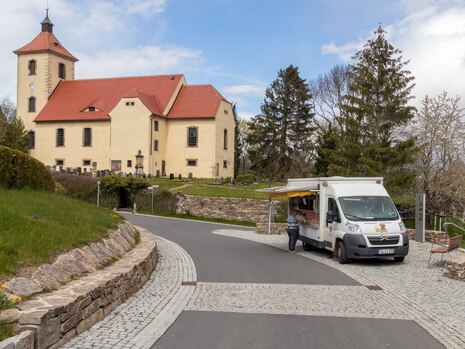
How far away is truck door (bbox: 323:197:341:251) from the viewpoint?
1630cm

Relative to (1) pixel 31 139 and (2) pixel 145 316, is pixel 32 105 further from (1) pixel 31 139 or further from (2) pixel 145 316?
(2) pixel 145 316

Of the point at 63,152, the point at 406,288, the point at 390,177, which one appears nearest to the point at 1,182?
the point at 406,288

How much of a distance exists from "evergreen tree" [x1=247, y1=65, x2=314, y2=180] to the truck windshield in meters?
46.3

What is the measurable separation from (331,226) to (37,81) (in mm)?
59806

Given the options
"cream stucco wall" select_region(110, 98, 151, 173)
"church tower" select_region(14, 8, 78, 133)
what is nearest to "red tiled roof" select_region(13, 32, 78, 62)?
"church tower" select_region(14, 8, 78, 133)

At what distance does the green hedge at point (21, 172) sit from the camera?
14000mm

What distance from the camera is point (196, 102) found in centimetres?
6322

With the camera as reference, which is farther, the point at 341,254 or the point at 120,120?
the point at 120,120

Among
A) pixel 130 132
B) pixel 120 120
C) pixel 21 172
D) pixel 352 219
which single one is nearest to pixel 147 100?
pixel 120 120

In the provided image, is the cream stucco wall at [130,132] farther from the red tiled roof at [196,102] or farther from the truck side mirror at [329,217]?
the truck side mirror at [329,217]

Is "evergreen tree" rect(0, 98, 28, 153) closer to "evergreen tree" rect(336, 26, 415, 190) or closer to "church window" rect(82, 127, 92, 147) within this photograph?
"church window" rect(82, 127, 92, 147)

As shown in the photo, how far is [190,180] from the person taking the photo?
185 feet

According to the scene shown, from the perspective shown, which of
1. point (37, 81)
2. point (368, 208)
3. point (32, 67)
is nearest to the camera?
point (368, 208)

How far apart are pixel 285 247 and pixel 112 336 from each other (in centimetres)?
1425
